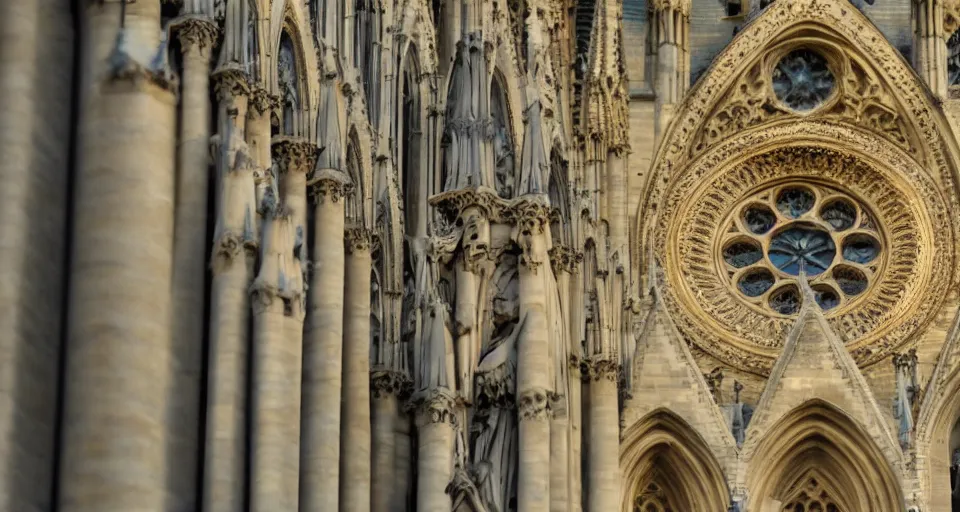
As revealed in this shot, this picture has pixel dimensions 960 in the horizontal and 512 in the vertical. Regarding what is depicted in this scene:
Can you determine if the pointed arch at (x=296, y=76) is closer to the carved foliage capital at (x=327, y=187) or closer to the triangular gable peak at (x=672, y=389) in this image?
the carved foliage capital at (x=327, y=187)

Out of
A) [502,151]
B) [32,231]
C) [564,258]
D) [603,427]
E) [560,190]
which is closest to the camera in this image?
[32,231]

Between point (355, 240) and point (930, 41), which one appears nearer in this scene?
point (355, 240)

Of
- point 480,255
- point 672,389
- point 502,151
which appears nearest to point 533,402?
point 480,255

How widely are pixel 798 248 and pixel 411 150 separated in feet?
51.9

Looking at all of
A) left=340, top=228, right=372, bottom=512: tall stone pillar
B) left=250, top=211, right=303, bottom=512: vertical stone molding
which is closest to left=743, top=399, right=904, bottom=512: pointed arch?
left=340, top=228, right=372, bottom=512: tall stone pillar

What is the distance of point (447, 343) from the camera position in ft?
103

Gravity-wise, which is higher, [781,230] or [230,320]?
[781,230]

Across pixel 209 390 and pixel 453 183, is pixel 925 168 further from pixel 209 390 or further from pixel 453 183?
pixel 209 390

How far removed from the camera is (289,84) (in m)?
28.5

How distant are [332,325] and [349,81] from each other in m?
4.38

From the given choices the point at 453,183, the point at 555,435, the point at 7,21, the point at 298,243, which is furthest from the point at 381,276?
the point at 7,21

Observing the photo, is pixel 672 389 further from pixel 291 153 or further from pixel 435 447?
pixel 291 153

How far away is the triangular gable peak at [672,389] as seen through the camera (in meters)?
43.2

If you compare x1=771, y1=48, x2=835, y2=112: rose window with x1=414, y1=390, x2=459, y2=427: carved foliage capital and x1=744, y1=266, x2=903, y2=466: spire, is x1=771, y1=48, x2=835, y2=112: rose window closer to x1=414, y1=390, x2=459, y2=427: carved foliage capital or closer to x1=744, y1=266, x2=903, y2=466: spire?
x1=744, y1=266, x2=903, y2=466: spire
